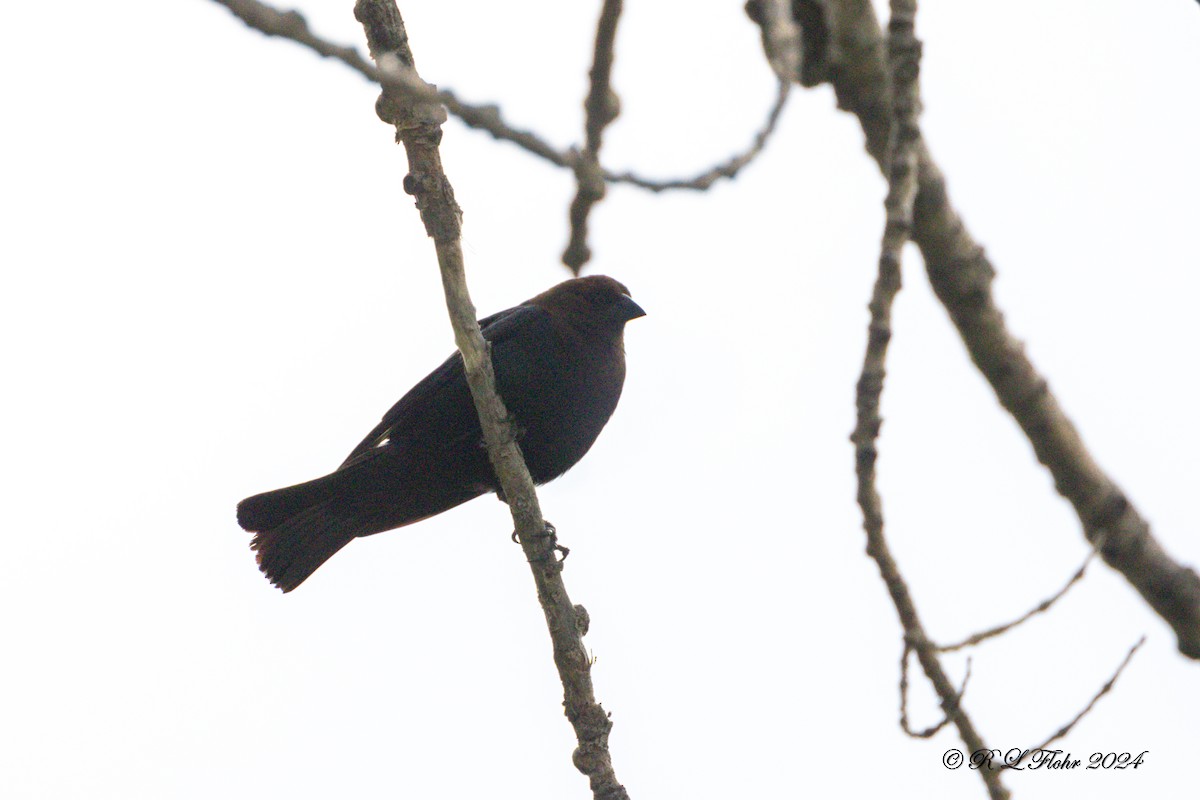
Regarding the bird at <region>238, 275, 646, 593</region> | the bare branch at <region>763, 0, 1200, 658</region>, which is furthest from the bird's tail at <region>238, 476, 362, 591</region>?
the bare branch at <region>763, 0, 1200, 658</region>

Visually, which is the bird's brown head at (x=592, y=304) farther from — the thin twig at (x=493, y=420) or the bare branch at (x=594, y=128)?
the bare branch at (x=594, y=128)

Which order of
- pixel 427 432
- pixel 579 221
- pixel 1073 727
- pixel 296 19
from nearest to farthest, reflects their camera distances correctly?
1. pixel 296 19
2. pixel 579 221
3. pixel 1073 727
4. pixel 427 432

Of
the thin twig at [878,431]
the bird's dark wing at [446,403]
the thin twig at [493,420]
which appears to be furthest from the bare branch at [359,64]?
the bird's dark wing at [446,403]

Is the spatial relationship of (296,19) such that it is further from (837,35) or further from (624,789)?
(624,789)

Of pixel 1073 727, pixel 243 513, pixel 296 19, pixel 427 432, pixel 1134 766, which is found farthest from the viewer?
pixel 243 513

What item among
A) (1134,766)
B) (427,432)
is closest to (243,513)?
(427,432)

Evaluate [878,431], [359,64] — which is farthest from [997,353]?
[359,64]

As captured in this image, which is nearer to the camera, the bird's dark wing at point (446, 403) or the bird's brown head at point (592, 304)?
the bird's dark wing at point (446, 403)

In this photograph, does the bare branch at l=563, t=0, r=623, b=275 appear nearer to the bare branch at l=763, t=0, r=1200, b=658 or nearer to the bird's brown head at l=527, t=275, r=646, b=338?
the bare branch at l=763, t=0, r=1200, b=658
